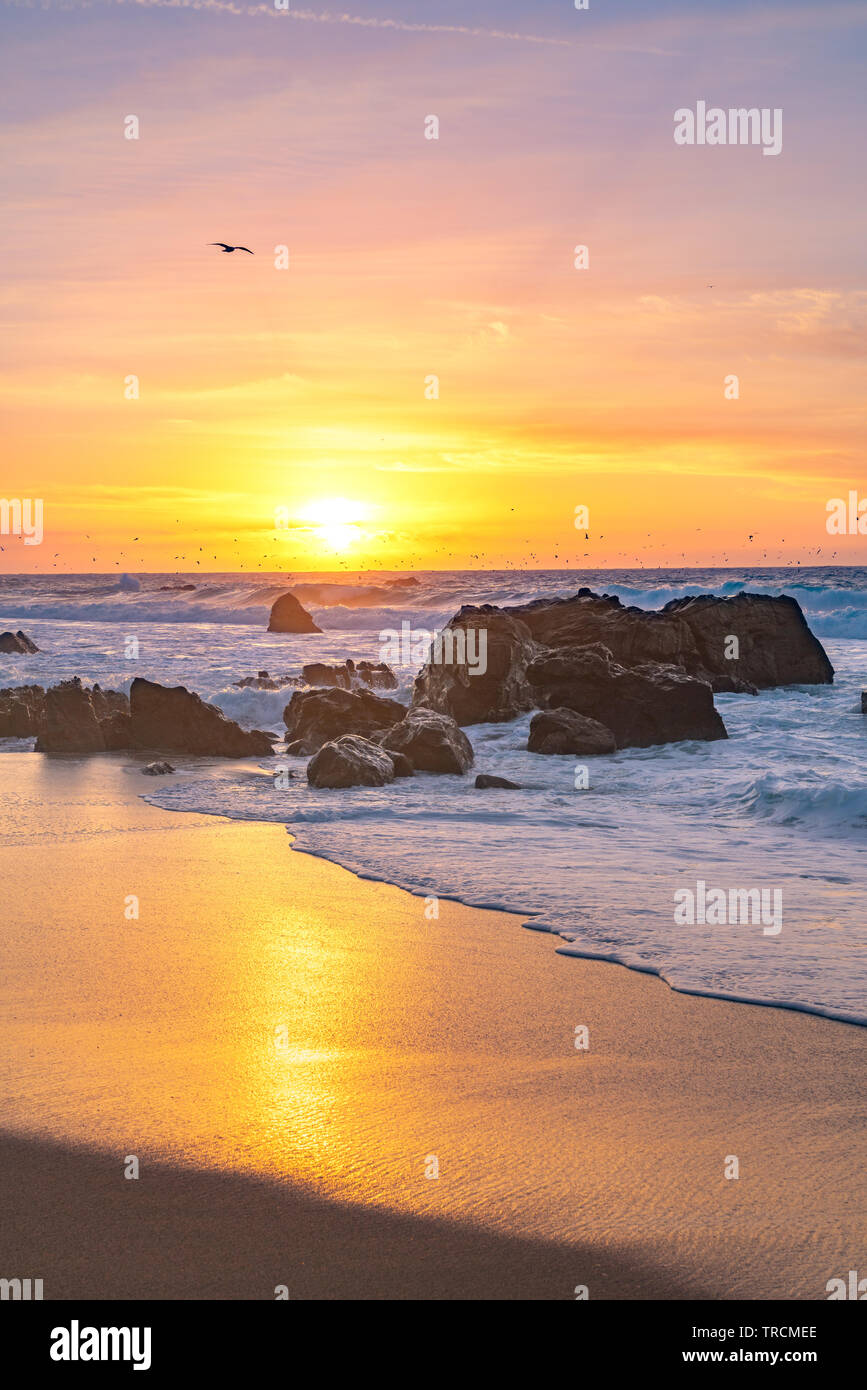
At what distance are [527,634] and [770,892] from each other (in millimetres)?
12680

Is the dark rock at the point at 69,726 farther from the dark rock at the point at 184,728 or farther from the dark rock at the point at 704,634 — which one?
the dark rock at the point at 704,634

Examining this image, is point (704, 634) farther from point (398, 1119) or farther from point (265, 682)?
point (398, 1119)

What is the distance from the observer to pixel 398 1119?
4.20 m

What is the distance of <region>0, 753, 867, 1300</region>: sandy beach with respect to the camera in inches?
126

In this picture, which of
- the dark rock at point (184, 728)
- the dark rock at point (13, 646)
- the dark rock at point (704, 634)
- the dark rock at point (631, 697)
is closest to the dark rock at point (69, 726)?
the dark rock at point (184, 728)

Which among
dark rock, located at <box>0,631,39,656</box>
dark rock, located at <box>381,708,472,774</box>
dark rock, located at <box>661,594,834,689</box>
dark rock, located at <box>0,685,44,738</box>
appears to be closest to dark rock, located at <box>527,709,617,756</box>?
dark rock, located at <box>381,708,472,774</box>

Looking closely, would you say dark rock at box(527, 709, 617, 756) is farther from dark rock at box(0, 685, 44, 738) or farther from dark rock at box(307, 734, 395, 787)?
dark rock at box(0, 685, 44, 738)

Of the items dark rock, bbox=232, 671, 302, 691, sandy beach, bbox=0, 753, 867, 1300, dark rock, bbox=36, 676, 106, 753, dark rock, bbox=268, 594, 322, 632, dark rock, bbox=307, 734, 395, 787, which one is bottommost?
sandy beach, bbox=0, 753, 867, 1300

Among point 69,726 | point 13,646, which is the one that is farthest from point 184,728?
point 13,646

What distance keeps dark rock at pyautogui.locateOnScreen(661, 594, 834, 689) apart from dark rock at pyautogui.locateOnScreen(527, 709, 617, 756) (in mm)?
6998

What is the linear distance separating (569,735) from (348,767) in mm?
3929
